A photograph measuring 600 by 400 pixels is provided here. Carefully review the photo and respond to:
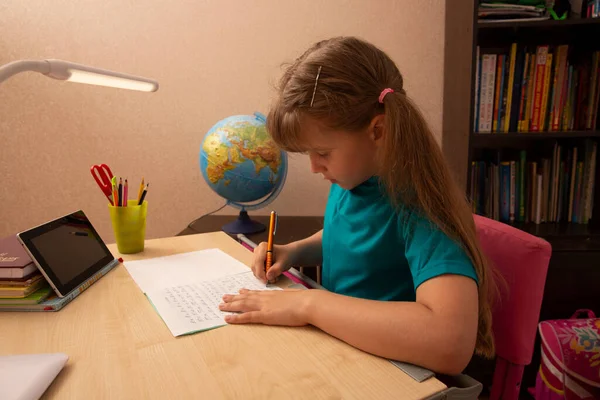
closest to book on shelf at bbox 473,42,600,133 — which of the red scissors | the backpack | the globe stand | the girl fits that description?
the backpack

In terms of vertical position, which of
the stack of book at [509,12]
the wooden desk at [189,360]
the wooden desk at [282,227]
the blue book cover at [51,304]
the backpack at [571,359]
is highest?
the stack of book at [509,12]

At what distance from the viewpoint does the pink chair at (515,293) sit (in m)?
0.72

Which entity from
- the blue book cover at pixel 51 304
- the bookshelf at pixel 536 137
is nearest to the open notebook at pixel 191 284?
the blue book cover at pixel 51 304

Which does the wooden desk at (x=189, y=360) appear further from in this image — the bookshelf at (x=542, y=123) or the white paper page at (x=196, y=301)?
the bookshelf at (x=542, y=123)

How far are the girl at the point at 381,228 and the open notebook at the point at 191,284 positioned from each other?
0.13ft

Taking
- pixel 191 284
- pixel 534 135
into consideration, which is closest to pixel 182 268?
pixel 191 284

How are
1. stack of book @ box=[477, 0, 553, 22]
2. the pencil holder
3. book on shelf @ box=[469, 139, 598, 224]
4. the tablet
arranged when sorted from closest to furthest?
the tablet → the pencil holder → stack of book @ box=[477, 0, 553, 22] → book on shelf @ box=[469, 139, 598, 224]

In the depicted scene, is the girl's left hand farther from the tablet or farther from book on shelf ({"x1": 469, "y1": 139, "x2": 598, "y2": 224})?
book on shelf ({"x1": 469, "y1": 139, "x2": 598, "y2": 224})

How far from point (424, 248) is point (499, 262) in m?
0.19

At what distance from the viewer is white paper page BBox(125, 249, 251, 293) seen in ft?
2.71

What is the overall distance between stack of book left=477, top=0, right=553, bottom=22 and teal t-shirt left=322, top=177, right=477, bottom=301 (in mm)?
973

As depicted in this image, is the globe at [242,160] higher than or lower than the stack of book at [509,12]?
lower

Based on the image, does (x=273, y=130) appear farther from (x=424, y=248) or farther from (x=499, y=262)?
(x=499, y=262)

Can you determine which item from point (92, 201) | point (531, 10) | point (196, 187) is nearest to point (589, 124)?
point (531, 10)
